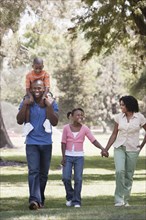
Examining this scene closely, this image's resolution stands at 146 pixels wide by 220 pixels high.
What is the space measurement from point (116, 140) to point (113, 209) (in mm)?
1626

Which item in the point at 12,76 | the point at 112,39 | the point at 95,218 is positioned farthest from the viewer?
the point at 12,76

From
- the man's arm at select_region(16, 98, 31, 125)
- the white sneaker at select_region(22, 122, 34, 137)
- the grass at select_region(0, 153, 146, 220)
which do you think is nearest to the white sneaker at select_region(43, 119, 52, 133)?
the white sneaker at select_region(22, 122, 34, 137)

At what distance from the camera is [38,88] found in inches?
400

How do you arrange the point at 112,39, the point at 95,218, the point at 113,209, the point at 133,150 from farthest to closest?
the point at 112,39 → the point at 133,150 → the point at 113,209 → the point at 95,218

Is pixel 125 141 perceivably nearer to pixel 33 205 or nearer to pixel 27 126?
pixel 27 126

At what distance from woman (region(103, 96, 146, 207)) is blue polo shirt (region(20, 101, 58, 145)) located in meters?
1.38

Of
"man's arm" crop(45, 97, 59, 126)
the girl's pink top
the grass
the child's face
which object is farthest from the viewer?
the girl's pink top

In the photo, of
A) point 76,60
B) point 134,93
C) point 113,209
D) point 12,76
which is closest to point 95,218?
point 113,209

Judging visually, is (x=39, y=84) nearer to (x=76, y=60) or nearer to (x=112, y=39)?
(x=112, y=39)

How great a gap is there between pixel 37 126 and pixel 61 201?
10.9 ft

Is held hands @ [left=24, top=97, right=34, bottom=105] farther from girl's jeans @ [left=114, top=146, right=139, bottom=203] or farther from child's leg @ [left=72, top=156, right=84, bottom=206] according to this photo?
Answer: girl's jeans @ [left=114, top=146, right=139, bottom=203]

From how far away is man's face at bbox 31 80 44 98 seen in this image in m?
10.2

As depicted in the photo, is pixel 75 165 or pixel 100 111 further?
pixel 100 111

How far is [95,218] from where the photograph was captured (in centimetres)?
883
